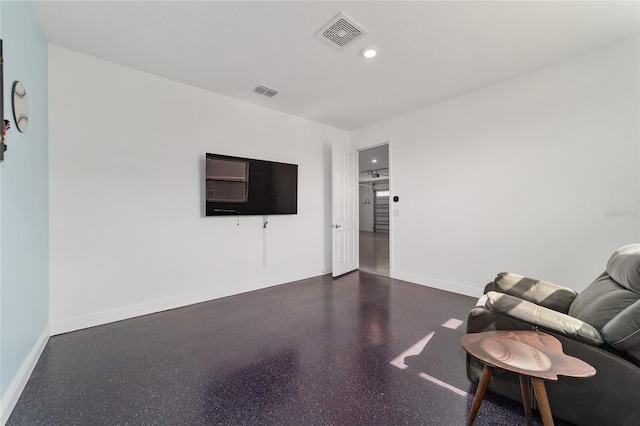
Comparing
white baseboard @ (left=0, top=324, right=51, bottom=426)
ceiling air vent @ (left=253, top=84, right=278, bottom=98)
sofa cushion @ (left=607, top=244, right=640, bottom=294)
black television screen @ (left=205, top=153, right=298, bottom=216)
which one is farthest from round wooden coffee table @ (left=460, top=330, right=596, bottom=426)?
ceiling air vent @ (left=253, top=84, right=278, bottom=98)

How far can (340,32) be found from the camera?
2215 millimetres

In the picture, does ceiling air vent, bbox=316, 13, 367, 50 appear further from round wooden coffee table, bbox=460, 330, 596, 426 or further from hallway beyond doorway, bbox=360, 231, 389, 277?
hallway beyond doorway, bbox=360, 231, 389, 277

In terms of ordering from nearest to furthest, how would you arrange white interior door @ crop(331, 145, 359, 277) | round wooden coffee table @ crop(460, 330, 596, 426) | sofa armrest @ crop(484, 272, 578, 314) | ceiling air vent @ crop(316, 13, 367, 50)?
round wooden coffee table @ crop(460, 330, 596, 426) < sofa armrest @ crop(484, 272, 578, 314) < ceiling air vent @ crop(316, 13, 367, 50) < white interior door @ crop(331, 145, 359, 277)

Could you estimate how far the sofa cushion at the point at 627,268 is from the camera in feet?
4.67

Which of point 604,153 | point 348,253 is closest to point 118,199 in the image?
point 348,253

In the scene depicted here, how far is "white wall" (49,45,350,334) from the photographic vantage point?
2.46 meters

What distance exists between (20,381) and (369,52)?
3.77 m

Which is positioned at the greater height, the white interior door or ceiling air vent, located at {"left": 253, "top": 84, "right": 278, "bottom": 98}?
ceiling air vent, located at {"left": 253, "top": 84, "right": 278, "bottom": 98}

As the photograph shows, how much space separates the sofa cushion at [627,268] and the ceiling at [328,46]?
1925 millimetres

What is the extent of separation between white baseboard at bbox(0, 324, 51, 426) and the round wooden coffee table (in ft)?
8.48

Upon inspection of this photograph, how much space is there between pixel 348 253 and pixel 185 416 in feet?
11.6

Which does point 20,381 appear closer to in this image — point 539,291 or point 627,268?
point 539,291

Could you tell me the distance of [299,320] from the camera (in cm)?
272

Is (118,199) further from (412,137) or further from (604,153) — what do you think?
(604,153)
